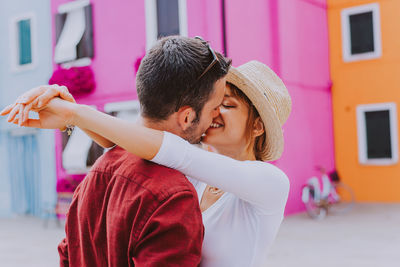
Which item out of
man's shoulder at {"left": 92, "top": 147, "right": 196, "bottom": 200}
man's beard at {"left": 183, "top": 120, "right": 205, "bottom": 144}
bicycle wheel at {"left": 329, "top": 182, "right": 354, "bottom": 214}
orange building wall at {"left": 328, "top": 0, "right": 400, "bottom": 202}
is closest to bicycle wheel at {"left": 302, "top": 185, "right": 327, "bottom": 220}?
bicycle wheel at {"left": 329, "top": 182, "right": 354, "bottom": 214}

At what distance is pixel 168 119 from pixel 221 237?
455 mm

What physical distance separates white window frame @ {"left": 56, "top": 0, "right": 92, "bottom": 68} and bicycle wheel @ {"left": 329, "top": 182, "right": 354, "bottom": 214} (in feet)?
20.4

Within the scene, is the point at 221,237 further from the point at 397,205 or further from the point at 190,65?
the point at 397,205

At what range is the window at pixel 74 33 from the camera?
11.2 metres

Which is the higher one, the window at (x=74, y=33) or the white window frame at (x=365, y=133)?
the window at (x=74, y=33)

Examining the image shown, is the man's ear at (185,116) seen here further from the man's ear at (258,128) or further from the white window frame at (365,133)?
the white window frame at (365,133)

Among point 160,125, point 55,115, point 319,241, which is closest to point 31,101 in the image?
point 55,115

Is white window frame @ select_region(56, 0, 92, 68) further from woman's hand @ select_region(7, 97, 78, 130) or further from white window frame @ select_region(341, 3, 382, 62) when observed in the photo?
woman's hand @ select_region(7, 97, 78, 130)

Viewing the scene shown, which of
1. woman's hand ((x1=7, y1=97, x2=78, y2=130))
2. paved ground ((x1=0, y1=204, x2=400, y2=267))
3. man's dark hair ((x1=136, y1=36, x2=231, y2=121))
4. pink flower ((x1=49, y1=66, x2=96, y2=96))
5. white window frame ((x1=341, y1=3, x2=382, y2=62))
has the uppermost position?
white window frame ((x1=341, y1=3, x2=382, y2=62))

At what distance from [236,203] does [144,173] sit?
0.47 metres

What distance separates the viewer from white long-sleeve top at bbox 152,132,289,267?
136 cm

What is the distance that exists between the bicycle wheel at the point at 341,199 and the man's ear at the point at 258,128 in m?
9.61

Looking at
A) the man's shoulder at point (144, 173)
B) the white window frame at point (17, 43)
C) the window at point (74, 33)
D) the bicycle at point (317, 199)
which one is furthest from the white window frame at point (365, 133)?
the man's shoulder at point (144, 173)

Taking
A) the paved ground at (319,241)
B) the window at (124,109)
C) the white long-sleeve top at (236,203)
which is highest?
the window at (124,109)
